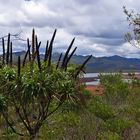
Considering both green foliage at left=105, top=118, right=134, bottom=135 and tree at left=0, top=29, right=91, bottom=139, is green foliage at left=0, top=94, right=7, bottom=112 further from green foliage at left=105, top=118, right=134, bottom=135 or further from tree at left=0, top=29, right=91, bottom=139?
green foliage at left=105, top=118, right=134, bottom=135

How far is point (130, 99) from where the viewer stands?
26.7 meters

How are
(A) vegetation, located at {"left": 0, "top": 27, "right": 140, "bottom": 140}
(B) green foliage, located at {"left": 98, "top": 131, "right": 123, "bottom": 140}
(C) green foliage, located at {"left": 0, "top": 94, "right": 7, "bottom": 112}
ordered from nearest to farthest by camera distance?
(A) vegetation, located at {"left": 0, "top": 27, "right": 140, "bottom": 140}
(C) green foliage, located at {"left": 0, "top": 94, "right": 7, "bottom": 112}
(B) green foliage, located at {"left": 98, "top": 131, "right": 123, "bottom": 140}

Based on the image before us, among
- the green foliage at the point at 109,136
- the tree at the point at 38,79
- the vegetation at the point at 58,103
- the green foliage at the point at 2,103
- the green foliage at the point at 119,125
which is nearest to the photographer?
the tree at the point at 38,79

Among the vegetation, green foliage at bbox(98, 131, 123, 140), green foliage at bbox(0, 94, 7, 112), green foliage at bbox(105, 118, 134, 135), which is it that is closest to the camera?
the vegetation

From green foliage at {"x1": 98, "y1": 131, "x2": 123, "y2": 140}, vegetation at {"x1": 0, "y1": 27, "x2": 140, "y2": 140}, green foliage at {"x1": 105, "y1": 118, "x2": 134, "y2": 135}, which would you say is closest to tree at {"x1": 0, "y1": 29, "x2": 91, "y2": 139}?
vegetation at {"x1": 0, "y1": 27, "x2": 140, "y2": 140}

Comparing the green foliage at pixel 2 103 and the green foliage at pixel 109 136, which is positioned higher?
the green foliage at pixel 2 103

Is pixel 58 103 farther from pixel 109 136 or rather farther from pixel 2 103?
pixel 109 136

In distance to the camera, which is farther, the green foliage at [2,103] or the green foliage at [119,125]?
the green foliage at [119,125]

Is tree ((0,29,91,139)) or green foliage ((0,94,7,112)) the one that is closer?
tree ((0,29,91,139))

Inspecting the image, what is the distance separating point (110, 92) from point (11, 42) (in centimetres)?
1443

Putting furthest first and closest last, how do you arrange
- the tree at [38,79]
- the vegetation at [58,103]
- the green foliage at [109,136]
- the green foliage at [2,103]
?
the green foliage at [109,136] → the green foliage at [2,103] → the vegetation at [58,103] → the tree at [38,79]

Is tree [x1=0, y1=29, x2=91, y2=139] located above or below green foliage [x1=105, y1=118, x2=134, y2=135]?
above

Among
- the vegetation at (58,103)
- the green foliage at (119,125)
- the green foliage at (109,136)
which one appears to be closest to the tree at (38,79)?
the vegetation at (58,103)

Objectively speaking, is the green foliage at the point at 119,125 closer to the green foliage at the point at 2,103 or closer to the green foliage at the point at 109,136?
the green foliage at the point at 109,136
